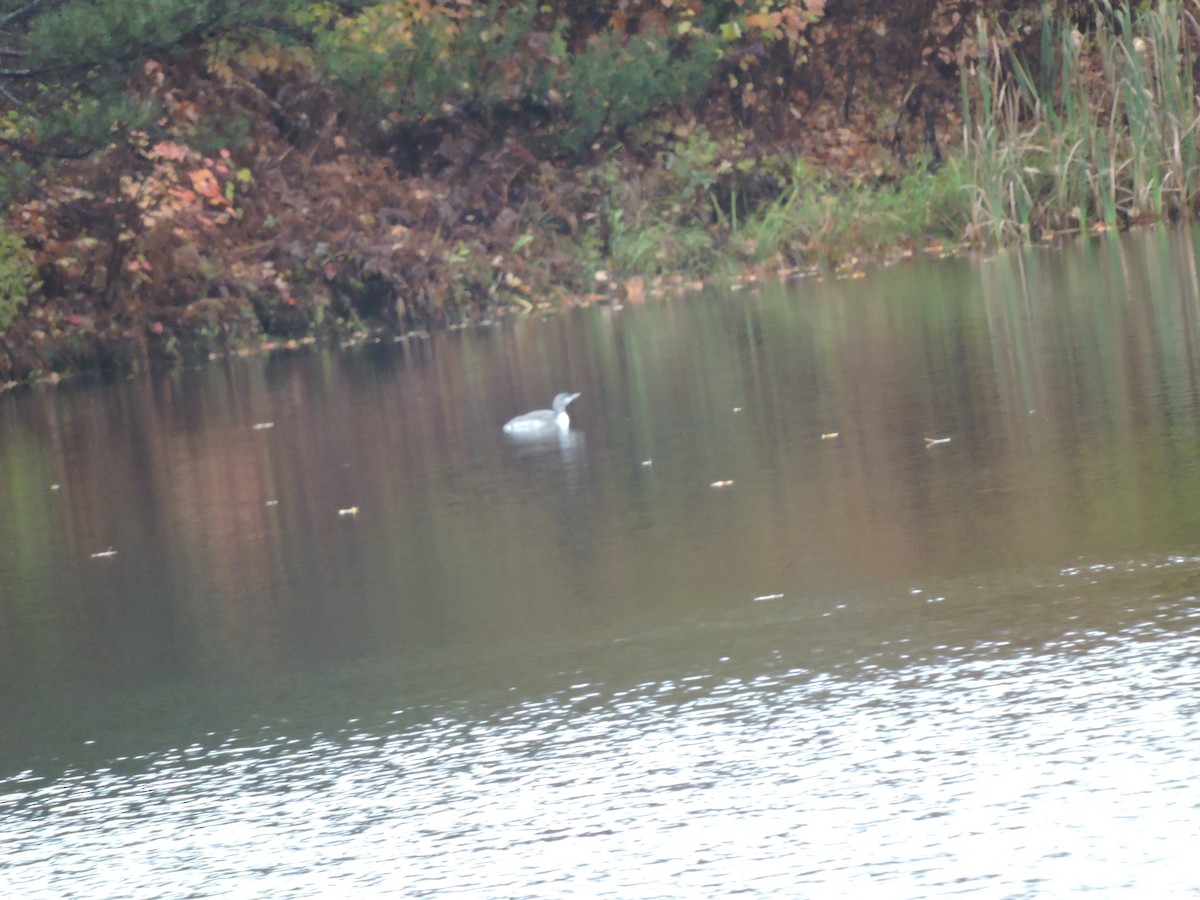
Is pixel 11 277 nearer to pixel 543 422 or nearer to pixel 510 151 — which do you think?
pixel 510 151

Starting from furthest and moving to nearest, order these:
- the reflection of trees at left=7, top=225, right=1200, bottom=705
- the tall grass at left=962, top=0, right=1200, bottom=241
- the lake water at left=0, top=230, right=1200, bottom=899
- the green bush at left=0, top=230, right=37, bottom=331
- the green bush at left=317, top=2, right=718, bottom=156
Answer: the green bush at left=317, top=2, right=718, bottom=156
the tall grass at left=962, top=0, right=1200, bottom=241
the green bush at left=0, top=230, right=37, bottom=331
the reflection of trees at left=7, top=225, right=1200, bottom=705
the lake water at left=0, top=230, right=1200, bottom=899

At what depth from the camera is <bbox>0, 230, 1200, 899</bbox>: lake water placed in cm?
329

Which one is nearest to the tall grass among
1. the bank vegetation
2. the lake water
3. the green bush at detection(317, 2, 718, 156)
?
the bank vegetation

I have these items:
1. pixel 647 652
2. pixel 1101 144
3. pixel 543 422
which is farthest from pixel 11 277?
pixel 647 652

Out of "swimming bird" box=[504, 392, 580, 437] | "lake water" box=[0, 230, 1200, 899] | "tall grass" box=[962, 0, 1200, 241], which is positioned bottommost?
"lake water" box=[0, 230, 1200, 899]

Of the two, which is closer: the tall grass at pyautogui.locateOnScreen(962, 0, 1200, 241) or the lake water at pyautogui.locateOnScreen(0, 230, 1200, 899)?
the lake water at pyautogui.locateOnScreen(0, 230, 1200, 899)

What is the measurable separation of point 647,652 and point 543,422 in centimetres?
480

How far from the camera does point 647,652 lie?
4.60 m

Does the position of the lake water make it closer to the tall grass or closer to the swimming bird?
the swimming bird

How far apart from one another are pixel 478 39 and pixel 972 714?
19904mm

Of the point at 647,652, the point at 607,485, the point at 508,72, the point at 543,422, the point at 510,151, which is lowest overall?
the point at 647,652

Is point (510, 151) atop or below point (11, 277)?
atop

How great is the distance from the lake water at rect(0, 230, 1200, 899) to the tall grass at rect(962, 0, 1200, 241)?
32.0 ft

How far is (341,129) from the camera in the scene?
23.3 meters
